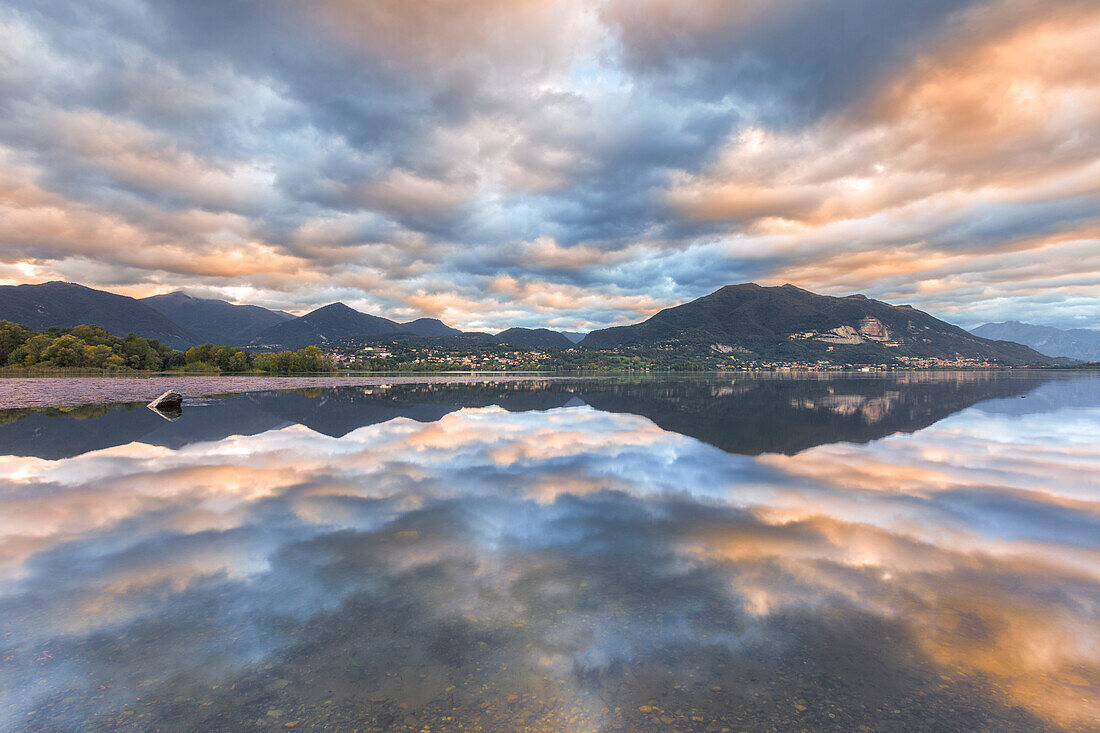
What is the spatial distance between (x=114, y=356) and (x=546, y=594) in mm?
145879

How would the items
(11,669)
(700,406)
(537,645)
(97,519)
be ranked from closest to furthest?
(11,669) → (537,645) → (97,519) → (700,406)

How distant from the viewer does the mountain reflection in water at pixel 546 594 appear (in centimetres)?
591

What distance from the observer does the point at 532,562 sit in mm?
10531

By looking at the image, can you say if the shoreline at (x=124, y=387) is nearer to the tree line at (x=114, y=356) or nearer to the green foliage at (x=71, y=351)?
the green foliage at (x=71, y=351)

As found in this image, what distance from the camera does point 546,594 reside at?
896cm

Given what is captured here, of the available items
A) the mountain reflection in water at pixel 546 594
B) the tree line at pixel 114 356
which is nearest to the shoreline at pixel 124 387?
the tree line at pixel 114 356

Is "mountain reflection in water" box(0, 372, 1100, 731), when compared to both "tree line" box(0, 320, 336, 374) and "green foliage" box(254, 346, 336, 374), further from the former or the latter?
"green foliage" box(254, 346, 336, 374)

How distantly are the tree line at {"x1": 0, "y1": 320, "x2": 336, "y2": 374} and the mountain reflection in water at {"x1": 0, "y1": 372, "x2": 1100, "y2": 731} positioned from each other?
394 ft

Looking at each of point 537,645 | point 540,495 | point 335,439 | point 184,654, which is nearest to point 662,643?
point 537,645

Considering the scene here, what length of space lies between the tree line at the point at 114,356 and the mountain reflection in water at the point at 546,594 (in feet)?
394

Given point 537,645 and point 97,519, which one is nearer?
point 537,645

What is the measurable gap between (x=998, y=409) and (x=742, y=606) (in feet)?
181

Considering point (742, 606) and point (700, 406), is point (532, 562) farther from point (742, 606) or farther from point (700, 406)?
point (700, 406)

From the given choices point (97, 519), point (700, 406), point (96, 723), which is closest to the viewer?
point (96, 723)
